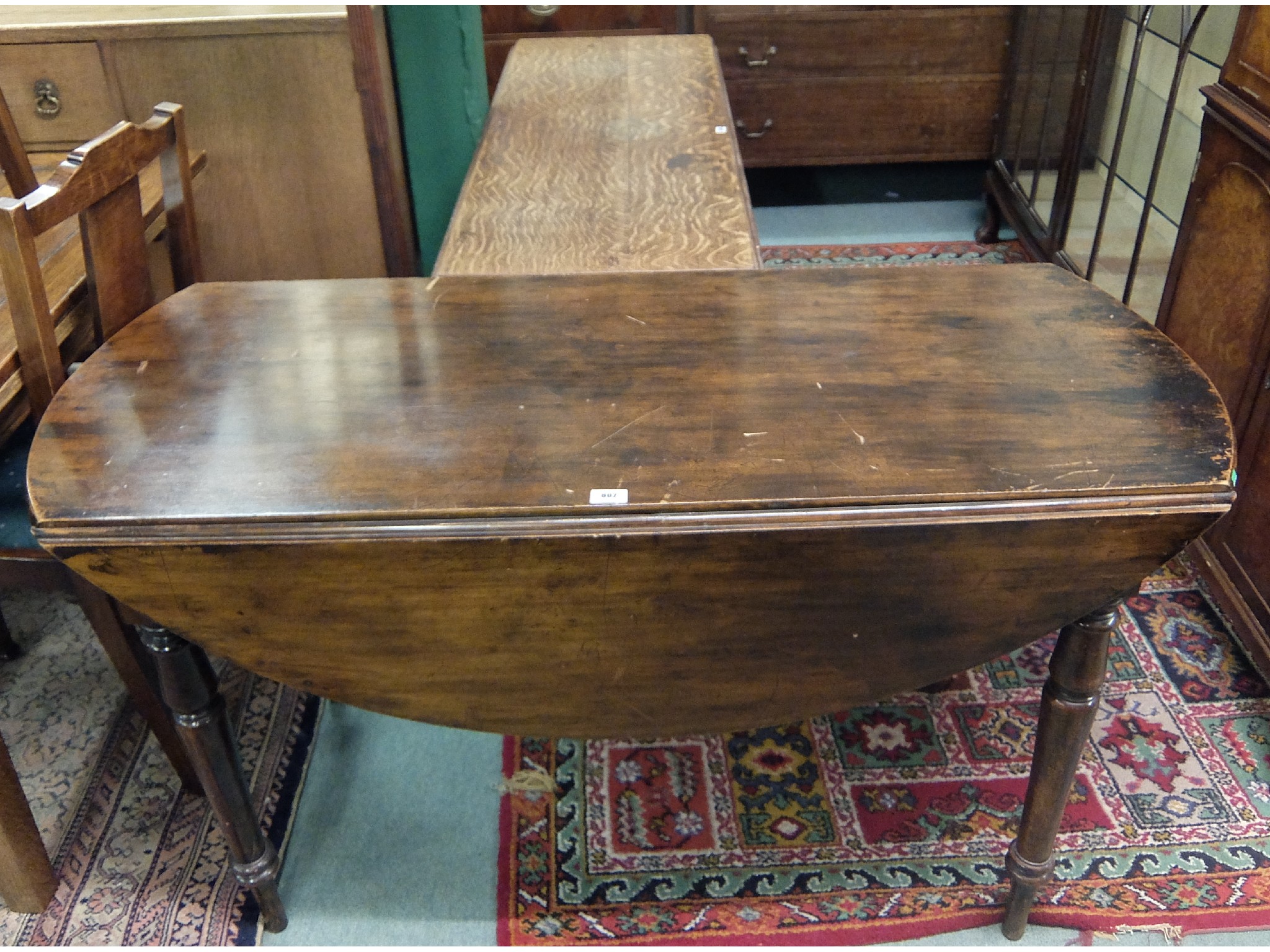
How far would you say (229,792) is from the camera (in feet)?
4.39

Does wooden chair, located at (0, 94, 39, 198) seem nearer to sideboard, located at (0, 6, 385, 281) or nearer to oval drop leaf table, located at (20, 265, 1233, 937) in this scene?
sideboard, located at (0, 6, 385, 281)

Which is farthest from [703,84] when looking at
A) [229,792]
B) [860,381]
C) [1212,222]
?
[229,792]

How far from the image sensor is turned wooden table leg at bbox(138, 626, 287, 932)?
123 centimetres

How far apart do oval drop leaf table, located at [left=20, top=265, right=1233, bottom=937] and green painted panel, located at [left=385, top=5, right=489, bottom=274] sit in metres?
1.17

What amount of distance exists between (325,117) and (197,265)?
701mm

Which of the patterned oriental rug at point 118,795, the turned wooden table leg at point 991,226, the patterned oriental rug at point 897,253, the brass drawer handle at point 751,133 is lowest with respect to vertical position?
the patterned oriental rug at point 118,795

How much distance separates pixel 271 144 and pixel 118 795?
52.4 inches

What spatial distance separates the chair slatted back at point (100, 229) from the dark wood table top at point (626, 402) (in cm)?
9

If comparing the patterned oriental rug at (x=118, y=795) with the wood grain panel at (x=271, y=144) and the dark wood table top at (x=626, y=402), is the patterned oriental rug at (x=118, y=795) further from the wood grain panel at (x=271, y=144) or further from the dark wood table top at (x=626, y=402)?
the wood grain panel at (x=271, y=144)

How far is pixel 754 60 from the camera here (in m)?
3.24

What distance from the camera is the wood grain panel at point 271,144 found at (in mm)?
2156

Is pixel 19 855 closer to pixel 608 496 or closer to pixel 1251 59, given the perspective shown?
pixel 608 496

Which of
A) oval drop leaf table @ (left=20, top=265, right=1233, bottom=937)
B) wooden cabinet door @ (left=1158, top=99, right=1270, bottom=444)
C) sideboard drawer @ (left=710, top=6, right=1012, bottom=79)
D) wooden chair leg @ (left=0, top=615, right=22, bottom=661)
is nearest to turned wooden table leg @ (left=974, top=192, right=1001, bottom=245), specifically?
sideboard drawer @ (left=710, top=6, right=1012, bottom=79)

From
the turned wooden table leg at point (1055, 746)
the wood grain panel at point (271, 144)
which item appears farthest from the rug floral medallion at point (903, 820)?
the wood grain panel at point (271, 144)
